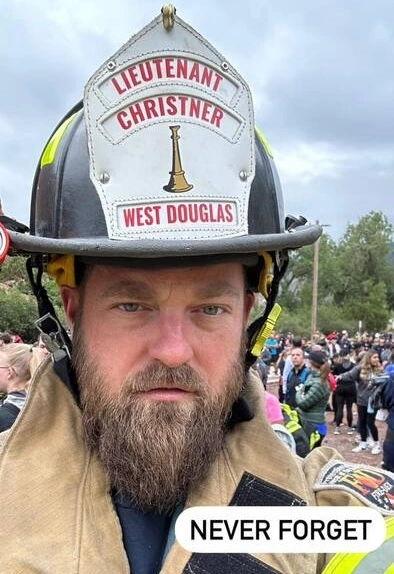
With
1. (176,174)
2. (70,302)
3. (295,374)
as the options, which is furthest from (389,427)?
(176,174)


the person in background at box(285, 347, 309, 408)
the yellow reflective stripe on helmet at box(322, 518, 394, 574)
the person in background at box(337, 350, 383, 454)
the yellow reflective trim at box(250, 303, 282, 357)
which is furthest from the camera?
the person in background at box(337, 350, 383, 454)

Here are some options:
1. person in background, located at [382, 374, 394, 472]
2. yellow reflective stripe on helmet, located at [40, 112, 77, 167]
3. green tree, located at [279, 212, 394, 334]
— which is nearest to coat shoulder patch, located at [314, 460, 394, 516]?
yellow reflective stripe on helmet, located at [40, 112, 77, 167]

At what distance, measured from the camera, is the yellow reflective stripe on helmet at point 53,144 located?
5.95ft

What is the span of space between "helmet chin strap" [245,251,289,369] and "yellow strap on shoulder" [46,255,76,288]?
577mm

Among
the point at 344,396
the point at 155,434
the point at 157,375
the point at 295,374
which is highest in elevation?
the point at 157,375

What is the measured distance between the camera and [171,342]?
4.92ft

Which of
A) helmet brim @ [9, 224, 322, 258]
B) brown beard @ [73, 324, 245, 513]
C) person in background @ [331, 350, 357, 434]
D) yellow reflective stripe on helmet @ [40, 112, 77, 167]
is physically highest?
yellow reflective stripe on helmet @ [40, 112, 77, 167]

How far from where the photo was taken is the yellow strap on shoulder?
68.3 inches

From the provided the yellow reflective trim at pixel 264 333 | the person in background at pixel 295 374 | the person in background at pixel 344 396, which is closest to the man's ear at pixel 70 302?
the yellow reflective trim at pixel 264 333

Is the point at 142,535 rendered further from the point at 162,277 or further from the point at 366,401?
the point at 366,401

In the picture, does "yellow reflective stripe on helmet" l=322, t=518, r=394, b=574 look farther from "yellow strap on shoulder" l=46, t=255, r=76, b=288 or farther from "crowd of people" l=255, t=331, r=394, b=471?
"crowd of people" l=255, t=331, r=394, b=471

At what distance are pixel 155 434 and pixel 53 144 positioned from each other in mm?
907

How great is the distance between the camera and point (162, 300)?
156 centimetres

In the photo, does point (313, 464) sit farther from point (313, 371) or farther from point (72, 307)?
point (313, 371)
